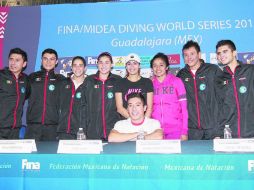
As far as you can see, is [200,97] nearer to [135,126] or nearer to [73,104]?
[135,126]

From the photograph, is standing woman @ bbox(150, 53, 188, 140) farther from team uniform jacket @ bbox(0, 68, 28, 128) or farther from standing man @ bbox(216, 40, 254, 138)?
team uniform jacket @ bbox(0, 68, 28, 128)

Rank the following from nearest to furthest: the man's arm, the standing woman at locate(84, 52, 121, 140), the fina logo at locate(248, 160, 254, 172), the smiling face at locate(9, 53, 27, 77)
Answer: the fina logo at locate(248, 160, 254, 172) → the man's arm → the standing woman at locate(84, 52, 121, 140) → the smiling face at locate(9, 53, 27, 77)

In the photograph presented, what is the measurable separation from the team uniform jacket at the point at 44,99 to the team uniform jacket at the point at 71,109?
12cm

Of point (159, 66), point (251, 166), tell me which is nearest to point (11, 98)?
point (159, 66)

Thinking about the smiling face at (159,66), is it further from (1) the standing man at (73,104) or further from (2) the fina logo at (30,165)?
(2) the fina logo at (30,165)

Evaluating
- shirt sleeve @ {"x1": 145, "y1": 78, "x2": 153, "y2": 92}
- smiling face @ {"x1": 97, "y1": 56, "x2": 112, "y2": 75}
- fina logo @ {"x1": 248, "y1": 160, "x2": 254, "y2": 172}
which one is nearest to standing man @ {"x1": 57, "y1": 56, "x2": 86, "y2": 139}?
smiling face @ {"x1": 97, "y1": 56, "x2": 112, "y2": 75}

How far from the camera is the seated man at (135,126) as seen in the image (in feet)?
9.50

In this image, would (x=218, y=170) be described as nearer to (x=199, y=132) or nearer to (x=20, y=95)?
(x=199, y=132)

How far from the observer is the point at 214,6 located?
468 centimetres

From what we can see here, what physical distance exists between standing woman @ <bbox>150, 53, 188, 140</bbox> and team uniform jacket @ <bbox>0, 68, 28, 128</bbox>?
1752mm

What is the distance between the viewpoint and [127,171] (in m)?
1.97

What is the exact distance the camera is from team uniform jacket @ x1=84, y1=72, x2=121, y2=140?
380 centimetres

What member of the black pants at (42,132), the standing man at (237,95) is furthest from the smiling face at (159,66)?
the black pants at (42,132)

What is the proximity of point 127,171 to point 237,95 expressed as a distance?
193 centimetres
